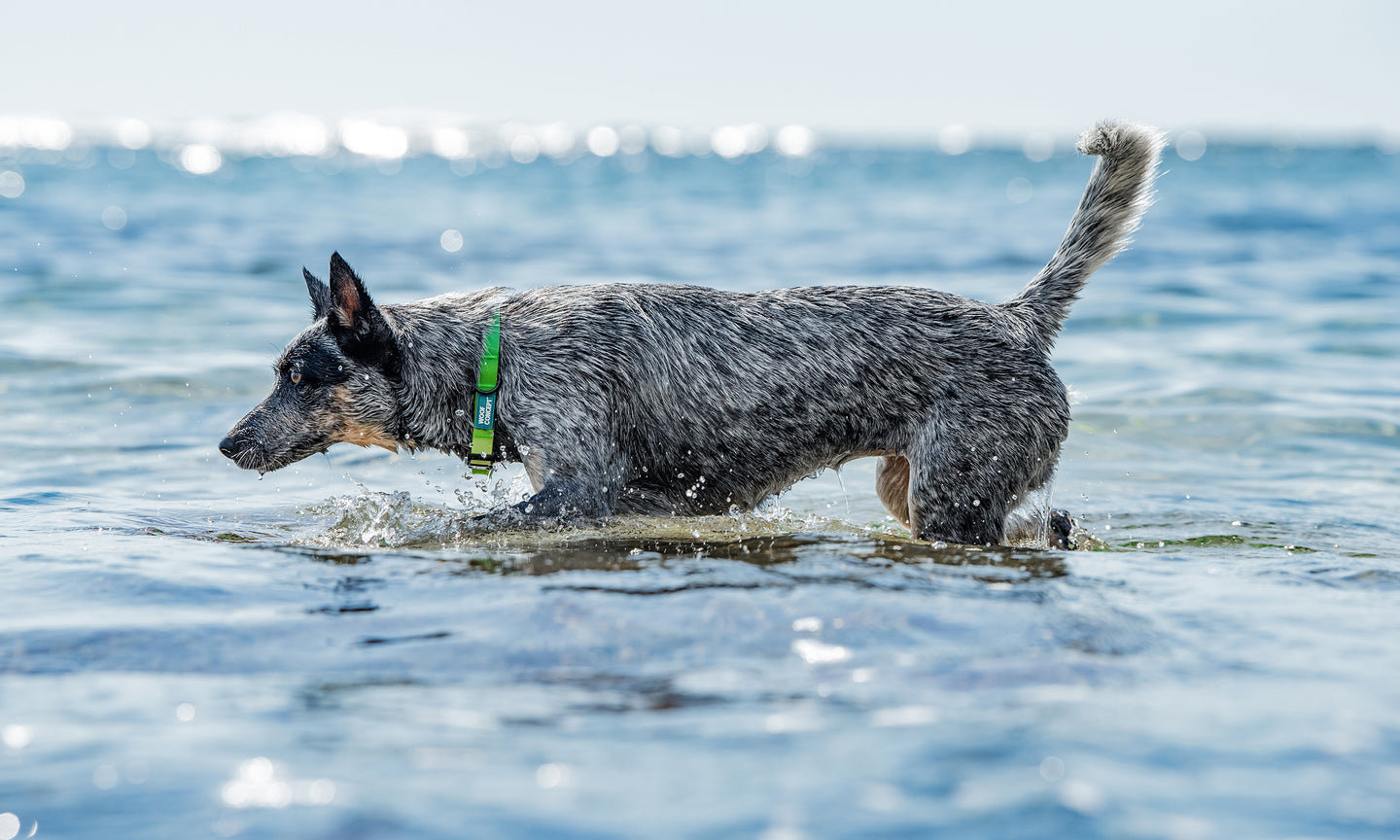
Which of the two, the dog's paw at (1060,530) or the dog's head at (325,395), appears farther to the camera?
the dog's paw at (1060,530)

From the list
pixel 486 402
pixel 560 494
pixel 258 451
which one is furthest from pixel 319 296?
pixel 560 494

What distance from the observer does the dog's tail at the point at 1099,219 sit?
21.4ft

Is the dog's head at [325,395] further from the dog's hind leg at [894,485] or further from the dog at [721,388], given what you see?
the dog's hind leg at [894,485]

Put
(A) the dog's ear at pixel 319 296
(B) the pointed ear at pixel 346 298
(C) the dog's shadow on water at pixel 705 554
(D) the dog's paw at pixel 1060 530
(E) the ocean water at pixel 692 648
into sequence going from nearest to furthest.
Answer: (E) the ocean water at pixel 692 648 → (C) the dog's shadow on water at pixel 705 554 → (B) the pointed ear at pixel 346 298 → (A) the dog's ear at pixel 319 296 → (D) the dog's paw at pixel 1060 530

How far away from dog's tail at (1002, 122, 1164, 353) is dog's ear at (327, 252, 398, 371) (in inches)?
126

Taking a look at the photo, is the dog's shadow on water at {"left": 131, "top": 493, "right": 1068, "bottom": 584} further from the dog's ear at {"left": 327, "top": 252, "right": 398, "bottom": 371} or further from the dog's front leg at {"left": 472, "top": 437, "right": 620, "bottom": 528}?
the dog's ear at {"left": 327, "top": 252, "right": 398, "bottom": 371}

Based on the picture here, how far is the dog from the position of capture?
247 inches

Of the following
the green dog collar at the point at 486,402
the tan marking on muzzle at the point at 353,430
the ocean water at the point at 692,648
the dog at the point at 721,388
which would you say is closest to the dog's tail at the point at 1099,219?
the dog at the point at 721,388

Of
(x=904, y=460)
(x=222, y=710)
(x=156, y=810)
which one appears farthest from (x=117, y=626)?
(x=904, y=460)

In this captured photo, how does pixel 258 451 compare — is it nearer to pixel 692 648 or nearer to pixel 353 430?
pixel 353 430

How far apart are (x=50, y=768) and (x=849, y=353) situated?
4.11 meters

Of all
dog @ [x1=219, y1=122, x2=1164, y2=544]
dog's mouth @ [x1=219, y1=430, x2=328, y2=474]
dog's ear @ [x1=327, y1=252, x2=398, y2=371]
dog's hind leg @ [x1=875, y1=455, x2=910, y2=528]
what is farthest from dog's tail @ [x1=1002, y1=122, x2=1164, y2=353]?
dog's mouth @ [x1=219, y1=430, x2=328, y2=474]

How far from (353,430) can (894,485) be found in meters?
2.90

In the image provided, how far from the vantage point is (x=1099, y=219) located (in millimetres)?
6633
